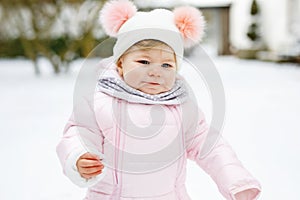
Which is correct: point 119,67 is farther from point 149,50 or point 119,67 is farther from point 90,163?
point 90,163

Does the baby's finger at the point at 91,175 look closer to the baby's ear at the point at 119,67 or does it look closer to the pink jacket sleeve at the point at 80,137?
the pink jacket sleeve at the point at 80,137

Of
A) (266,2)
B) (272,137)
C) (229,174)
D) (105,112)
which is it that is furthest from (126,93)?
(266,2)

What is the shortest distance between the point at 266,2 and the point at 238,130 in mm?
8507

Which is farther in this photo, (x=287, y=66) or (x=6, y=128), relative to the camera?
(x=287, y=66)

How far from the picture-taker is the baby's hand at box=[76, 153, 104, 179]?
2.25 ft

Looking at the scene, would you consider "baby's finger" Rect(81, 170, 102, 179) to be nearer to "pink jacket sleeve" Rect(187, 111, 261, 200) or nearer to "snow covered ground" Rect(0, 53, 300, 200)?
"pink jacket sleeve" Rect(187, 111, 261, 200)

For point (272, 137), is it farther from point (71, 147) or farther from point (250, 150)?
point (71, 147)

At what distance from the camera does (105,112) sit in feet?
2.48

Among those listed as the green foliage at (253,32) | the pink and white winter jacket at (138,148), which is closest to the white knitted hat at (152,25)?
the pink and white winter jacket at (138,148)

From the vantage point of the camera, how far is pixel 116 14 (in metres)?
0.81

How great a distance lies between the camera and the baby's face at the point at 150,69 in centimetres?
76

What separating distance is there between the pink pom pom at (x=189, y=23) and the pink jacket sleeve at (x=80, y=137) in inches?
8.6

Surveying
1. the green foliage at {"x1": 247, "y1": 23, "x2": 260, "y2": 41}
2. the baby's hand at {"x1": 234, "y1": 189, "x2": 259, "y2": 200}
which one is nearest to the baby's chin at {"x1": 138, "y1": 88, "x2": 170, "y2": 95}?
the baby's hand at {"x1": 234, "y1": 189, "x2": 259, "y2": 200}

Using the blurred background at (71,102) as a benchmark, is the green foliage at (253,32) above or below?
below
